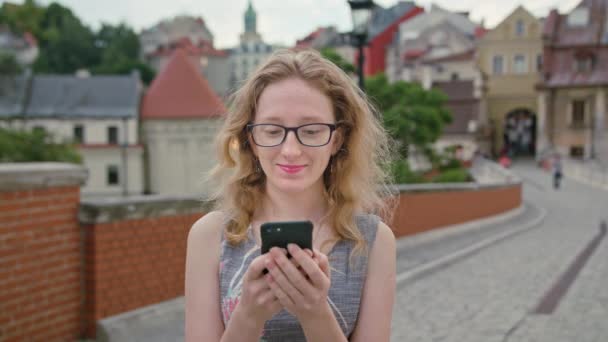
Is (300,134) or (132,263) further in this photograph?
(132,263)

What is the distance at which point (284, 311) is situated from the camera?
2.21m

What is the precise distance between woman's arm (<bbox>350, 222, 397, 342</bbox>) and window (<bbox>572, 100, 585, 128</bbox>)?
5582 cm

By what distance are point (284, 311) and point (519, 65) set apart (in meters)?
61.1

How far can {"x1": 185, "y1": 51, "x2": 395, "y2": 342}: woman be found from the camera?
7.39 ft

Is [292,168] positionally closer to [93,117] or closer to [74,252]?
[74,252]

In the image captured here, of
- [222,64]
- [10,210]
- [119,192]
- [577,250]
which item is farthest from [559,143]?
[222,64]

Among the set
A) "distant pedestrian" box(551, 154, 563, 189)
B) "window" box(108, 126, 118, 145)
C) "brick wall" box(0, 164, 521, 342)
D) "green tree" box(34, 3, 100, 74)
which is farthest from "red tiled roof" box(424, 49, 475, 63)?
"brick wall" box(0, 164, 521, 342)

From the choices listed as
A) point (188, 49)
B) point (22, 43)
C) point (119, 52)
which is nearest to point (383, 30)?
point (188, 49)

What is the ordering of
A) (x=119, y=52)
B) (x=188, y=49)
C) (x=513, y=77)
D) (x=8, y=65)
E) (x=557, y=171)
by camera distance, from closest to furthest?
(x=557, y=171) → (x=513, y=77) → (x=8, y=65) → (x=119, y=52) → (x=188, y=49)

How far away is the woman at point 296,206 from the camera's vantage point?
225 centimetres

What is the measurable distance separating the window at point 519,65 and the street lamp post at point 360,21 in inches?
2010

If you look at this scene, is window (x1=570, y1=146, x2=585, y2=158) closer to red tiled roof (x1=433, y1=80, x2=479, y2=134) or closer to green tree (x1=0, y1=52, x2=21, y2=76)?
red tiled roof (x1=433, y1=80, x2=479, y2=134)

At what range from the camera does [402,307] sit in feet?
25.7

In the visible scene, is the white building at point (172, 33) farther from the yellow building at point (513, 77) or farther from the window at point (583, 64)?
the window at point (583, 64)
